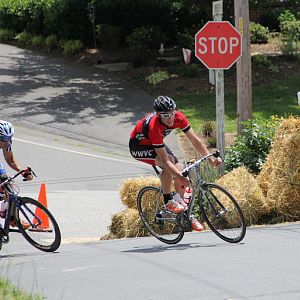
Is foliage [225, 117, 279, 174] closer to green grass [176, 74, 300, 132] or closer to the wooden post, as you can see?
the wooden post

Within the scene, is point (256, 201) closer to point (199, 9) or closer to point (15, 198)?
point (15, 198)

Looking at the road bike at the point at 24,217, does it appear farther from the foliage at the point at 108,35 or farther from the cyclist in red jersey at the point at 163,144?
the foliage at the point at 108,35

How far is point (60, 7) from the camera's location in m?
31.3

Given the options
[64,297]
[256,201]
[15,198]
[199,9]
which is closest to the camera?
[64,297]

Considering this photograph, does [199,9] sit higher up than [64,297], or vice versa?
[199,9]

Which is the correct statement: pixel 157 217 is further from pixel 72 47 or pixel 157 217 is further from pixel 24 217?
pixel 72 47

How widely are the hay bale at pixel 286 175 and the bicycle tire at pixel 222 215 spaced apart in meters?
1.73

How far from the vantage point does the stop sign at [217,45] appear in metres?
12.9

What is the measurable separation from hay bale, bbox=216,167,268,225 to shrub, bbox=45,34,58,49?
22.8m

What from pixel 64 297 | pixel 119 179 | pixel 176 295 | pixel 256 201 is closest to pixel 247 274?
pixel 176 295

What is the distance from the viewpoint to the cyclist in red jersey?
28.6 ft

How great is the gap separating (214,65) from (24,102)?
1336 centimetres

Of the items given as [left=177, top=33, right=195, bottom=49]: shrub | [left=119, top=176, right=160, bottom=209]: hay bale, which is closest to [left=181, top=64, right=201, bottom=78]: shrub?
[left=177, top=33, right=195, bottom=49]: shrub

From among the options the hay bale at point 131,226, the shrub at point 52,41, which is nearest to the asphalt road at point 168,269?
the hay bale at point 131,226
